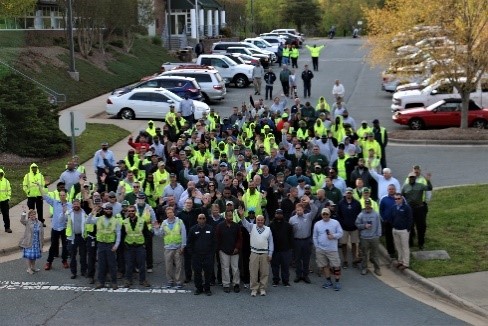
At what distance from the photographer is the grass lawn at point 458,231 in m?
14.4

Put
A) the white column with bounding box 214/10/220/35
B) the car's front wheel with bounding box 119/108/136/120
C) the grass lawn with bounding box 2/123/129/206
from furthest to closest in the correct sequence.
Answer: the white column with bounding box 214/10/220/35, the car's front wheel with bounding box 119/108/136/120, the grass lawn with bounding box 2/123/129/206

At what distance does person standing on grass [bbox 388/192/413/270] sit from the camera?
47.4ft

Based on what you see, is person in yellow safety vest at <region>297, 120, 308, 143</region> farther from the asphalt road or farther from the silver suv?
the silver suv

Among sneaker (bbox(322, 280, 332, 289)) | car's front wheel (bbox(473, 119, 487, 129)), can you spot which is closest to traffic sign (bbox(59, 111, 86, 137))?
sneaker (bbox(322, 280, 332, 289))

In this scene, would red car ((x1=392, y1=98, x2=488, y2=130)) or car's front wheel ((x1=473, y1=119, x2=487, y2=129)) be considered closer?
car's front wheel ((x1=473, y1=119, x2=487, y2=129))

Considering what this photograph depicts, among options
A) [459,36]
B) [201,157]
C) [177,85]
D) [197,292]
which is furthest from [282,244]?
[177,85]

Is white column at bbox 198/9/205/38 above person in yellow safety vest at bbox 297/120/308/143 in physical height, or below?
above

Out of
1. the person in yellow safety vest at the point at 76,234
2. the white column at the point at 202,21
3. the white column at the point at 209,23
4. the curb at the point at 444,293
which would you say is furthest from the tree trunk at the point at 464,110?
the white column at the point at 209,23

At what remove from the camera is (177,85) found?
33.5 metres

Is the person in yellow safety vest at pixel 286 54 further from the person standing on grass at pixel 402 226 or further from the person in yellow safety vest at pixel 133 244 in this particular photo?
the person in yellow safety vest at pixel 133 244

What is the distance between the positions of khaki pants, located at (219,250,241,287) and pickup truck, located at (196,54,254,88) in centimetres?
2831

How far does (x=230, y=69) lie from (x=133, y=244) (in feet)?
93.6

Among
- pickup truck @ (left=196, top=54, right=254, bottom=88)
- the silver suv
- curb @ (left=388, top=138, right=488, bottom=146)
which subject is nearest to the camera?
curb @ (left=388, top=138, right=488, bottom=146)

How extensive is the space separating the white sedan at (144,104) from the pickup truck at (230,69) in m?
9.84
